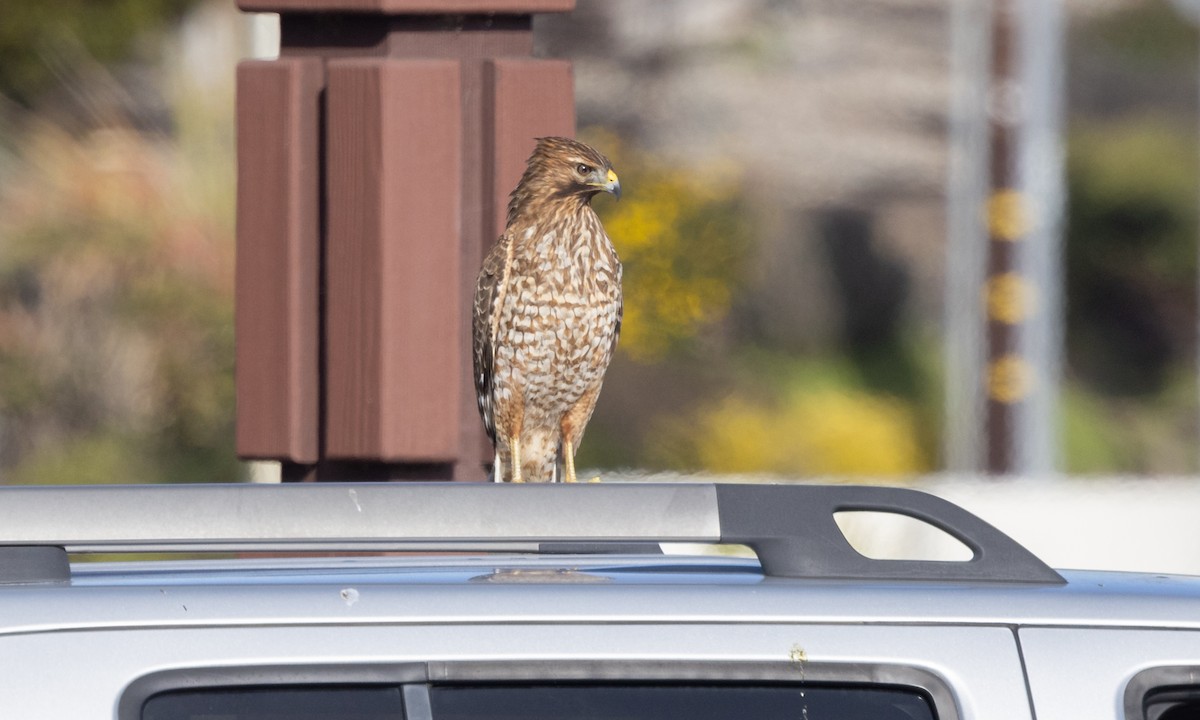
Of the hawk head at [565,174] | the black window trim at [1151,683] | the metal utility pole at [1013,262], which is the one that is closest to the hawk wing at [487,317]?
the hawk head at [565,174]

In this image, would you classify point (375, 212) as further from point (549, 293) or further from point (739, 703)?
point (739, 703)

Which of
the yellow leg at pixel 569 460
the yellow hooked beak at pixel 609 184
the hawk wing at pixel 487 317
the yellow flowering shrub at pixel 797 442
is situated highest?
the yellow hooked beak at pixel 609 184

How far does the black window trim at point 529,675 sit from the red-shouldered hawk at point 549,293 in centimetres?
188

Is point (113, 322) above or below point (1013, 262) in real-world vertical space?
below

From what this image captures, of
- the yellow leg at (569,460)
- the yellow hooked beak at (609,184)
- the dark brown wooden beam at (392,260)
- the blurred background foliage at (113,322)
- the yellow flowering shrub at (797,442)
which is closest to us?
the yellow hooked beak at (609,184)

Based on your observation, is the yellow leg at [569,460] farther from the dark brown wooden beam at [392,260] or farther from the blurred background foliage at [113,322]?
the blurred background foliage at [113,322]

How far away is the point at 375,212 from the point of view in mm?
4047

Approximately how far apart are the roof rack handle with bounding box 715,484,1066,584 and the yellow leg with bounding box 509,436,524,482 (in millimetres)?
1764

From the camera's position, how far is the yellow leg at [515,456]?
3.79 metres

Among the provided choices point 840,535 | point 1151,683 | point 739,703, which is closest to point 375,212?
point 840,535

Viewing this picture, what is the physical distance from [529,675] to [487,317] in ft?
6.50

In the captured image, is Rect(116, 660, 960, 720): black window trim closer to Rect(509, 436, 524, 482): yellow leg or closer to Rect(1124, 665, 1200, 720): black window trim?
Rect(1124, 665, 1200, 720): black window trim

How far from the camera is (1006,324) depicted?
9.53m

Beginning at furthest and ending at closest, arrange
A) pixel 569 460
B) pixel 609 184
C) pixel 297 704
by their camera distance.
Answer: pixel 569 460, pixel 609 184, pixel 297 704
